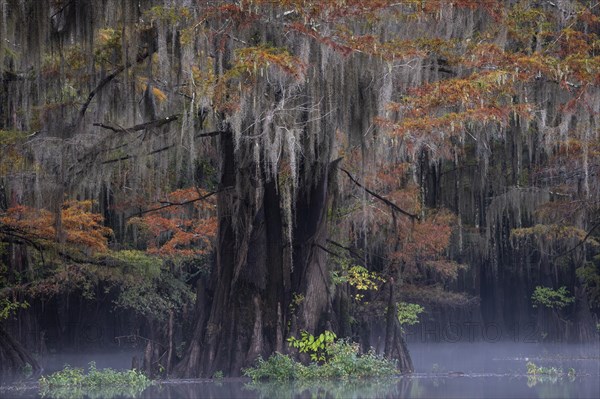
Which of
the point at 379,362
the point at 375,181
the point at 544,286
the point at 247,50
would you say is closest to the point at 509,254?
the point at 544,286

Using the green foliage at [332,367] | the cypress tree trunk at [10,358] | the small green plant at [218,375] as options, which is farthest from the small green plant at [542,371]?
the cypress tree trunk at [10,358]

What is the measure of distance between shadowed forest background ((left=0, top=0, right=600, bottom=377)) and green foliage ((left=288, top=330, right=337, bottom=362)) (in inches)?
6.6

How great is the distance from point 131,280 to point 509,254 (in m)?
12.5

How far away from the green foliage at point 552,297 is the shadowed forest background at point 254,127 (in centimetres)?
692

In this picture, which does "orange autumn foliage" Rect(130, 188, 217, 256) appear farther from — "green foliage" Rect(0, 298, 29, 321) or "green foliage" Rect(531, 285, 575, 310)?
"green foliage" Rect(531, 285, 575, 310)

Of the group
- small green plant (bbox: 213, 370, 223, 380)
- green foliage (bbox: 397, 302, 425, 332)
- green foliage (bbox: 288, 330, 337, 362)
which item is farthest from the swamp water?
green foliage (bbox: 397, 302, 425, 332)

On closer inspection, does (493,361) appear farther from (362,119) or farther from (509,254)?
(362,119)

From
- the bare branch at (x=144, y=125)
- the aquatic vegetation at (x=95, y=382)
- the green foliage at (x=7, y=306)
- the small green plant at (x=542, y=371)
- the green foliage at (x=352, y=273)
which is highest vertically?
the bare branch at (x=144, y=125)

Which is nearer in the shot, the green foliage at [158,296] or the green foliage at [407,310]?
the green foliage at [158,296]

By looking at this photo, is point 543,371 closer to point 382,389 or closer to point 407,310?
A: point 382,389

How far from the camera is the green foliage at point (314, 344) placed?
15.3 meters

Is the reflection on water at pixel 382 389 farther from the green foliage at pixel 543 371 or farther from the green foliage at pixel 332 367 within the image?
the green foliage at pixel 543 371

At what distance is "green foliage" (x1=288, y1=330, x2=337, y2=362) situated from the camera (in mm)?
15258

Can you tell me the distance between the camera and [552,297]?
91.7 feet
